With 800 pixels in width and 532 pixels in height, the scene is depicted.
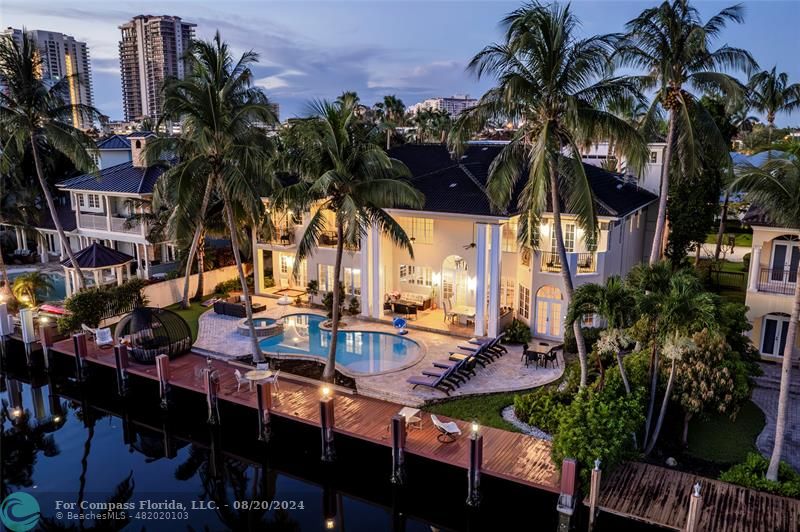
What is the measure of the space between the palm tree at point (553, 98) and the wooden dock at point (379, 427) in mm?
4113

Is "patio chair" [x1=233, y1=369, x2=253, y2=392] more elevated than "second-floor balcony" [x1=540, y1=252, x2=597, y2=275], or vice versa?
"second-floor balcony" [x1=540, y1=252, x2=597, y2=275]

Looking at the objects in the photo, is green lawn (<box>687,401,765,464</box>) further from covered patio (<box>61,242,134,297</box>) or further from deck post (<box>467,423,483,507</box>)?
covered patio (<box>61,242,134,297</box>)

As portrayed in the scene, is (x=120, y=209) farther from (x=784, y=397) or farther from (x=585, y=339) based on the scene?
(x=784, y=397)

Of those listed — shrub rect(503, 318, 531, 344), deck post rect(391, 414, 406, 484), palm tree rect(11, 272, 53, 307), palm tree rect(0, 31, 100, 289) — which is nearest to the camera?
deck post rect(391, 414, 406, 484)

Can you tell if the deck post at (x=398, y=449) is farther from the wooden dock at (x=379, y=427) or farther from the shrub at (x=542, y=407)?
the shrub at (x=542, y=407)

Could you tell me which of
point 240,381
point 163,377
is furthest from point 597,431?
point 163,377

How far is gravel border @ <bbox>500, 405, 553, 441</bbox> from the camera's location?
16859 millimetres

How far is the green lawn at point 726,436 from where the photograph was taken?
15.9 meters

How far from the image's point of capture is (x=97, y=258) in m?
29.3

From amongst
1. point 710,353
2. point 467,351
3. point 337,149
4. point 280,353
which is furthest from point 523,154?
point 280,353

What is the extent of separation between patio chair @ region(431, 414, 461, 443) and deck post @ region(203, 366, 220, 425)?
758 cm

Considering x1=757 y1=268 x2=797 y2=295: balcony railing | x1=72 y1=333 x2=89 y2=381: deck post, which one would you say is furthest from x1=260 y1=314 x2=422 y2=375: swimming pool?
x1=757 y1=268 x2=797 y2=295: balcony railing

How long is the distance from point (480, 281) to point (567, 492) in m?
12.5

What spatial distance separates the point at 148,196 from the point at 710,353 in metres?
29.4
